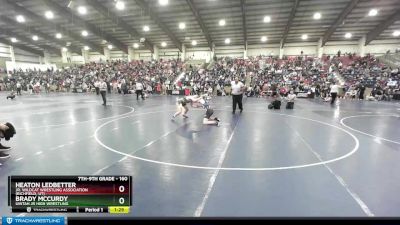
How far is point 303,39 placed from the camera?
33.8m

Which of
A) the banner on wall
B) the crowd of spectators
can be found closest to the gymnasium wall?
the banner on wall

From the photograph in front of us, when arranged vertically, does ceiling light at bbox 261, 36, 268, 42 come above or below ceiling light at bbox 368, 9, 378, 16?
below

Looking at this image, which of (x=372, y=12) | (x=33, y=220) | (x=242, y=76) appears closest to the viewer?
(x=33, y=220)

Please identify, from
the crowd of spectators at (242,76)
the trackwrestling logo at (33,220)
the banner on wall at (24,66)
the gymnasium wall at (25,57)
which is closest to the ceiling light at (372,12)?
the crowd of spectators at (242,76)

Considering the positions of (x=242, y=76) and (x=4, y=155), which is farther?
(x=242, y=76)

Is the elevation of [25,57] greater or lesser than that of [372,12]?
lesser

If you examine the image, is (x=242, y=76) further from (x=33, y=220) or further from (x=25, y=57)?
(x=25, y=57)

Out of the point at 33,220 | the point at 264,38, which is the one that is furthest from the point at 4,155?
the point at 264,38
